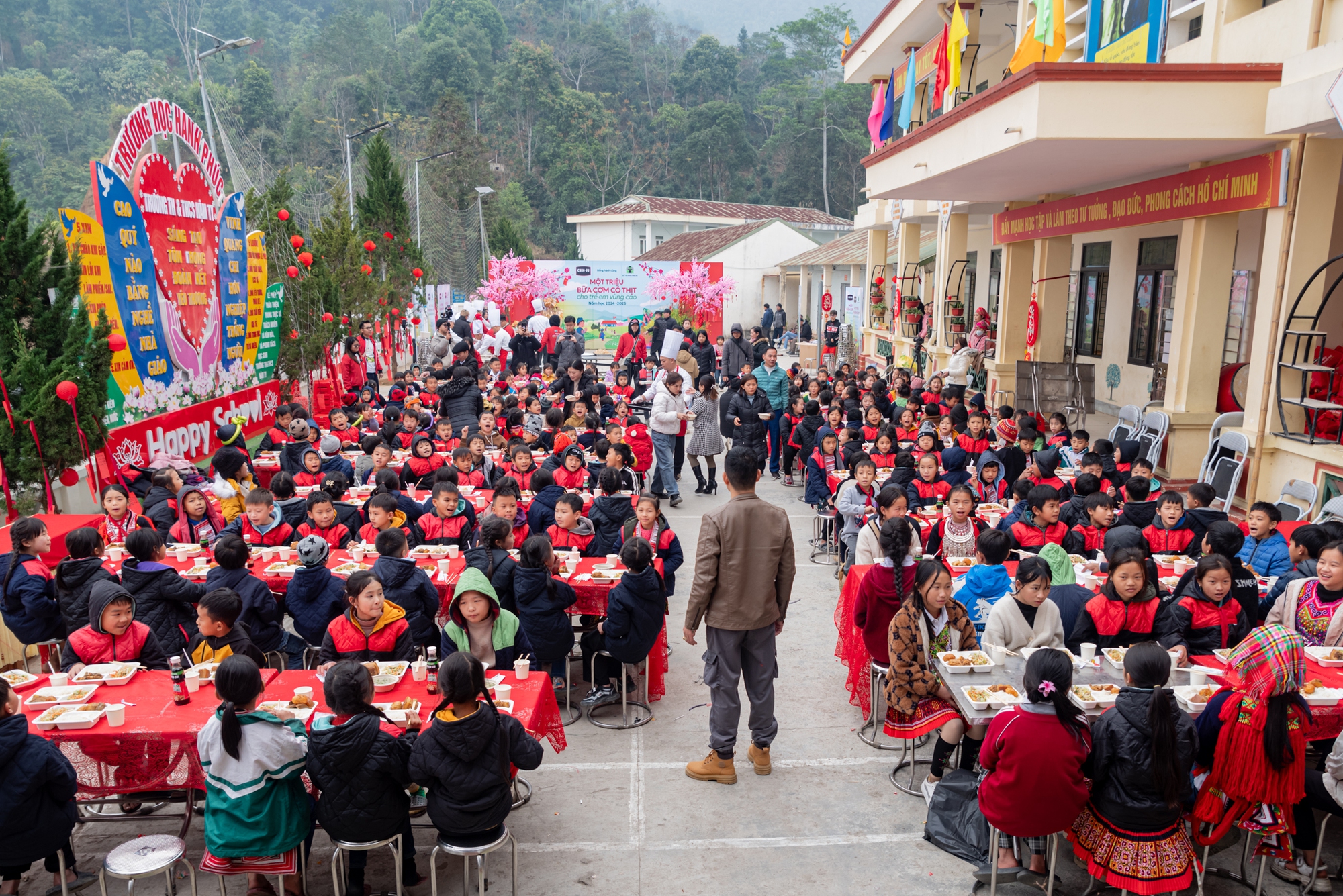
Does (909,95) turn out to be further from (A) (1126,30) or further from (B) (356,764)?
(B) (356,764)

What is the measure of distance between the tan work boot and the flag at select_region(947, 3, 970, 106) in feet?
31.0

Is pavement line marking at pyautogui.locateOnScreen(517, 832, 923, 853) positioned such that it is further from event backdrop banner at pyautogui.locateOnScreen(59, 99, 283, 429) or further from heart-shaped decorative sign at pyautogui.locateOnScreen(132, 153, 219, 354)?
heart-shaped decorative sign at pyautogui.locateOnScreen(132, 153, 219, 354)

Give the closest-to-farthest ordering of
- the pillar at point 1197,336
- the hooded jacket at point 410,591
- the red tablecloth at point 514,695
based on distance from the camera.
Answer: the red tablecloth at point 514,695
the hooded jacket at point 410,591
the pillar at point 1197,336

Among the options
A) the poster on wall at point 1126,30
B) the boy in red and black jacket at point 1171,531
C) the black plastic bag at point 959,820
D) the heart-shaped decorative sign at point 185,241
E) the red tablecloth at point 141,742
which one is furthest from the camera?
the heart-shaped decorative sign at point 185,241

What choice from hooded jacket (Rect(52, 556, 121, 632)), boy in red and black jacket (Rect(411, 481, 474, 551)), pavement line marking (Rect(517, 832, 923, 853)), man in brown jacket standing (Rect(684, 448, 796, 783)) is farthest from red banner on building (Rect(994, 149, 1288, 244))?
hooded jacket (Rect(52, 556, 121, 632))

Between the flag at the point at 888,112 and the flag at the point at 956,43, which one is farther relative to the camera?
the flag at the point at 888,112

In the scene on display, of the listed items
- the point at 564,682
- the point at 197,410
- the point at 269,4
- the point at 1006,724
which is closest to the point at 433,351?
the point at 197,410

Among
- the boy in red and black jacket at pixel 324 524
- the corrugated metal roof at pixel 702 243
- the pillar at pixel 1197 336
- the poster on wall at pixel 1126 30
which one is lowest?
the boy in red and black jacket at pixel 324 524

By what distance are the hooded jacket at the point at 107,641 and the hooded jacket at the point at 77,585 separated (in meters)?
0.37

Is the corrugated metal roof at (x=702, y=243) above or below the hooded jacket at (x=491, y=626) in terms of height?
above

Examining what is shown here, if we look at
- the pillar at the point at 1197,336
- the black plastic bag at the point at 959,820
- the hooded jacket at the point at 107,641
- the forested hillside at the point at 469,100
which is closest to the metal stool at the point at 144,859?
the hooded jacket at the point at 107,641

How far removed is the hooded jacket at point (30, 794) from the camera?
3787mm

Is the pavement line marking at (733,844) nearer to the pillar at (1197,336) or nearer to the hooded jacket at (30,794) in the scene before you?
the hooded jacket at (30,794)

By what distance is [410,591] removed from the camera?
557 centimetres
